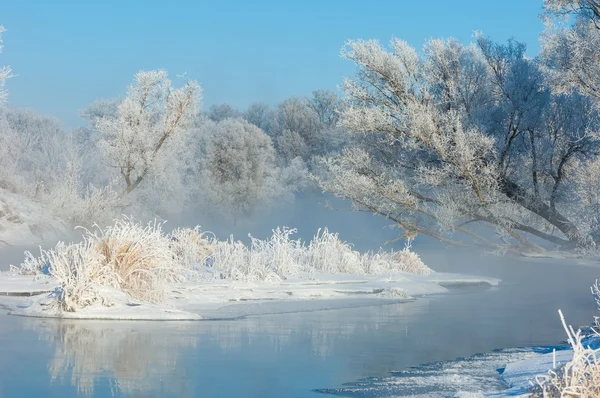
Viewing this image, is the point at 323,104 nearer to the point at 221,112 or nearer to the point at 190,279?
the point at 221,112

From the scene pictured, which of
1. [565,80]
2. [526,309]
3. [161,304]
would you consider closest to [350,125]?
[565,80]

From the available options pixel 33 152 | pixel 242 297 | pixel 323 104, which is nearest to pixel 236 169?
pixel 33 152

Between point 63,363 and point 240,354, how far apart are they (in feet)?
4.92

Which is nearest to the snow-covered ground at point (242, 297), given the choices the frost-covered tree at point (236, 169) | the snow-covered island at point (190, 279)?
the snow-covered island at point (190, 279)

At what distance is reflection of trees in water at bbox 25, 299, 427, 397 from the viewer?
558cm

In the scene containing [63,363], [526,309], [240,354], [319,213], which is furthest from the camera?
[319,213]

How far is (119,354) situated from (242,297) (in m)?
4.31

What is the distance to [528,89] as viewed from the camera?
16094mm

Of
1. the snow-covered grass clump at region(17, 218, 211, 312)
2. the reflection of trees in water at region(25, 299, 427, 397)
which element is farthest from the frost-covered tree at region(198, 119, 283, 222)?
the reflection of trees in water at region(25, 299, 427, 397)

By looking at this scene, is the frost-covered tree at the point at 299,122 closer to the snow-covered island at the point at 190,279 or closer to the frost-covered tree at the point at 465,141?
the frost-covered tree at the point at 465,141

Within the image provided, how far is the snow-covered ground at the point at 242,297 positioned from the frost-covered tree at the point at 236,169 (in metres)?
22.2

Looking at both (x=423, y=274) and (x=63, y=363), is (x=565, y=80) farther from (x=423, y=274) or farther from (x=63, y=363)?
(x=63, y=363)

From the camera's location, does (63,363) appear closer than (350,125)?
Yes

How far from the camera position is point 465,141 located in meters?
15.2
